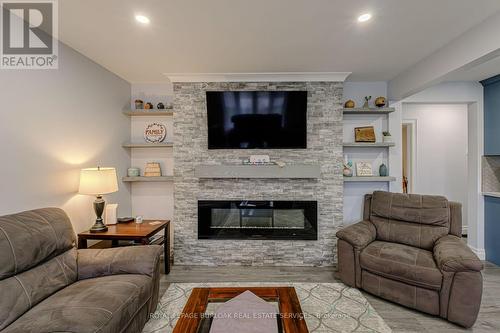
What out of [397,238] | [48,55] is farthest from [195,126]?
[397,238]

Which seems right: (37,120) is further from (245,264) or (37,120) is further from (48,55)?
(245,264)

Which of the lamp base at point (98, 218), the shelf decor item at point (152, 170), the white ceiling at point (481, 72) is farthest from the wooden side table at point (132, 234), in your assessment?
the white ceiling at point (481, 72)

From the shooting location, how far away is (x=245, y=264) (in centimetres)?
331

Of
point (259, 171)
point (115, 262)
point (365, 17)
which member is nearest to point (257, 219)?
point (259, 171)

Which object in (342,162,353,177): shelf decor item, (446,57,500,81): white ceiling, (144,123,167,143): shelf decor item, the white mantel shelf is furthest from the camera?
(144,123,167,143): shelf decor item

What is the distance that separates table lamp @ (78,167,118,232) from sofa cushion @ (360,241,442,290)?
2887 mm

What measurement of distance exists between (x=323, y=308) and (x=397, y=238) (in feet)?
4.26

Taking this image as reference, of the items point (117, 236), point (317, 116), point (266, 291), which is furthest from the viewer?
point (317, 116)

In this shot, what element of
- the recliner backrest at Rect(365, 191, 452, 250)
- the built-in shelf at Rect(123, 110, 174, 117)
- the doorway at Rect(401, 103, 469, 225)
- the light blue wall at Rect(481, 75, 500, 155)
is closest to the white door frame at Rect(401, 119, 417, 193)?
the doorway at Rect(401, 103, 469, 225)

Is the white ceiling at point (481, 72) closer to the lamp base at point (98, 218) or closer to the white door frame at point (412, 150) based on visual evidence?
the white door frame at point (412, 150)

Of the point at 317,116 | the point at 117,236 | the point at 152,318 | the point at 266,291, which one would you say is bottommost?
the point at 152,318

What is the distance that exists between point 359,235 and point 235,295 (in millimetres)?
1651

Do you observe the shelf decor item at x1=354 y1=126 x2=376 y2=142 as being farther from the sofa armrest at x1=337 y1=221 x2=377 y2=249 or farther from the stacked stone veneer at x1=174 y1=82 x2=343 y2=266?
the sofa armrest at x1=337 y1=221 x2=377 y2=249

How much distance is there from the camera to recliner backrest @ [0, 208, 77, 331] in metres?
1.49
